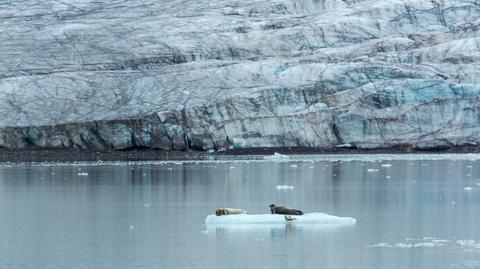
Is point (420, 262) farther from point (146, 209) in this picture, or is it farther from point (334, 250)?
point (146, 209)

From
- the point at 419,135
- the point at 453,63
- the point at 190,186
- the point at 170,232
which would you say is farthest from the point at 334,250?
the point at 453,63

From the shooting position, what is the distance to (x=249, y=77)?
43156mm

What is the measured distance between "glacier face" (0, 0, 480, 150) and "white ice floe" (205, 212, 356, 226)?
854 inches

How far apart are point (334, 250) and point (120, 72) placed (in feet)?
103

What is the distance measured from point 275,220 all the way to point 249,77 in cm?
2563

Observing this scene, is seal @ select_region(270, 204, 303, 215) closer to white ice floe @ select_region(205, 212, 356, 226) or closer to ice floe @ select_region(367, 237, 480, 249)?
white ice floe @ select_region(205, 212, 356, 226)

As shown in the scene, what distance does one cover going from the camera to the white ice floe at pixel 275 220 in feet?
57.7

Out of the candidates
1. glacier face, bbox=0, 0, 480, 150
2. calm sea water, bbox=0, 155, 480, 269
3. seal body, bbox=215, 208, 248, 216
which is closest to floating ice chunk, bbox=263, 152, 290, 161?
glacier face, bbox=0, 0, 480, 150

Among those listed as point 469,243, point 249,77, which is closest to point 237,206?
point 469,243

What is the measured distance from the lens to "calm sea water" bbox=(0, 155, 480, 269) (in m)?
14.3

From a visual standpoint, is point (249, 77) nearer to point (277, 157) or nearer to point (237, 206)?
point (277, 157)

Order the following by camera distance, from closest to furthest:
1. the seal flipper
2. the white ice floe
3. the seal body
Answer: the white ice floe
the seal flipper
the seal body

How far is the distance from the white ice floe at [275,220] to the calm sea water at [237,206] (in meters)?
0.32

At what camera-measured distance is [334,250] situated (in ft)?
48.2
